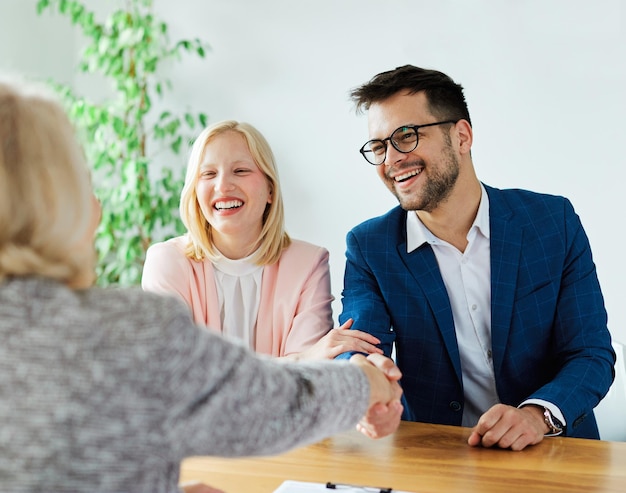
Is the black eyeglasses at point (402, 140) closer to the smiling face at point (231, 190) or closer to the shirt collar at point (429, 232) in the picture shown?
the shirt collar at point (429, 232)

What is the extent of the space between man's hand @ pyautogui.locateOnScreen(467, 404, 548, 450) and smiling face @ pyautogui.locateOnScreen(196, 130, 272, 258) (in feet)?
3.39

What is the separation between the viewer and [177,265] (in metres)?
2.33

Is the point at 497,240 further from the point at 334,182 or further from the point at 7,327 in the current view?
the point at 334,182

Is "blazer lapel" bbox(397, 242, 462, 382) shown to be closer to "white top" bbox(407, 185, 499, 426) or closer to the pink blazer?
"white top" bbox(407, 185, 499, 426)

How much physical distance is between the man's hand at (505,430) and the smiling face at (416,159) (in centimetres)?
73

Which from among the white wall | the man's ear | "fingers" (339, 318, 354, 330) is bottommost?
"fingers" (339, 318, 354, 330)

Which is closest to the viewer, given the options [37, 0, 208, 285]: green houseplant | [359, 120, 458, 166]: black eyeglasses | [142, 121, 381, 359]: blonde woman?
[359, 120, 458, 166]: black eyeglasses

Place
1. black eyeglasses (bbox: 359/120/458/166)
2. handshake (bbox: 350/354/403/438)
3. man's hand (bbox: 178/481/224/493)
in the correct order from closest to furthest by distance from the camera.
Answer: man's hand (bbox: 178/481/224/493)
handshake (bbox: 350/354/403/438)
black eyeglasses (bbox: 359/120/458/166)

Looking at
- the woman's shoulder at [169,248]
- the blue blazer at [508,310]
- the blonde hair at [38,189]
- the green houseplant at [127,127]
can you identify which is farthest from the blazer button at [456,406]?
the green houseplant at [127,127]

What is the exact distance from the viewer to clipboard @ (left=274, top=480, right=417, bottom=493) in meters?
1.32

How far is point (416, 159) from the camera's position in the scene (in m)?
2.19

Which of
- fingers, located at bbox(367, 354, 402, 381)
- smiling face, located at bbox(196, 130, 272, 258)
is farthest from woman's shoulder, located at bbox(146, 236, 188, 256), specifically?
fingers, located at bbox(367, 354, 402, 381)

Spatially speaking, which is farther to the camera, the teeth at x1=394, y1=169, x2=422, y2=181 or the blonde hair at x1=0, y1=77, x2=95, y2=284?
the teeth at x1=394, y1=169, x2=422, y2=181

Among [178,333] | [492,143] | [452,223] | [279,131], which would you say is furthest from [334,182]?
[178,333]
